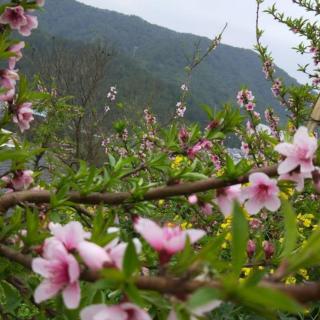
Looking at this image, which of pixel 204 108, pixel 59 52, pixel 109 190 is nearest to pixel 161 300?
pixel 109 190

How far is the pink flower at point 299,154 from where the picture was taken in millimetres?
1290

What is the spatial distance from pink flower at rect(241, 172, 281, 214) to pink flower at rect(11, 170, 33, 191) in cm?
89

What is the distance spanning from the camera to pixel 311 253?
806 millimetres

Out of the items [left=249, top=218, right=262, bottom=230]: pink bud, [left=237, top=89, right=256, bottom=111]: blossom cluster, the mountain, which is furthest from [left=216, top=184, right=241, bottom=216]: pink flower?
the mountain

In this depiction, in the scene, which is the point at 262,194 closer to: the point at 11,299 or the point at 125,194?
the point at 125,194

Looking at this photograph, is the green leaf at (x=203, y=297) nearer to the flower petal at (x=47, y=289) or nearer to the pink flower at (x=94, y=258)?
the pink flower at (x=94, y=258)

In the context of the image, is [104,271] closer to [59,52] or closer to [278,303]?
[278,303]

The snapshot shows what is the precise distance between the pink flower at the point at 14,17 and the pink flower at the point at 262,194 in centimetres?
105

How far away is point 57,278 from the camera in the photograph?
95 cm

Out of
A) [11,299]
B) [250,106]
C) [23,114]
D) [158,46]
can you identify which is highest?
[23,114]

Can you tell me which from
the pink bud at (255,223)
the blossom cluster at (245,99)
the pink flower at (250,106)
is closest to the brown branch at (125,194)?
the pink bud at (255,223)

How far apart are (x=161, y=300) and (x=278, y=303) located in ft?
0.99

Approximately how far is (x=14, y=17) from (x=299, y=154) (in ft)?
3.85

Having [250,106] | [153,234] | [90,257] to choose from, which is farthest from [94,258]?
[250,106]
